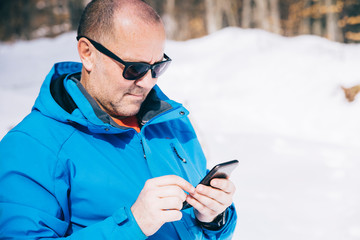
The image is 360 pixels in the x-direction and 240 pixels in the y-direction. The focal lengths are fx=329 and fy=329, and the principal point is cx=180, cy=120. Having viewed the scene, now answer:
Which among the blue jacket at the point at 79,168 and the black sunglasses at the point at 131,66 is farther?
the black sunglasses at the point at 131,66

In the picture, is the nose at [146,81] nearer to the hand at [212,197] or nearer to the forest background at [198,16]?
the hand at [212,197]

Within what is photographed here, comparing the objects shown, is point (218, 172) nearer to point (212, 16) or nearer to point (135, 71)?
point (135, 71)

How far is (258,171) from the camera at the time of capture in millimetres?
5543

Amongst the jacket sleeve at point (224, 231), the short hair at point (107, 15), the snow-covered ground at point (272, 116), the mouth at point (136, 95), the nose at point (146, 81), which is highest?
the short hair at point (107, 15)

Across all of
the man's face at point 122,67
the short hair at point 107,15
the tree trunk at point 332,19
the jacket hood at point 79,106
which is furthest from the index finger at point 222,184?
the tree trunk at point 332,19

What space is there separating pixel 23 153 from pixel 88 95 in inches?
17.7

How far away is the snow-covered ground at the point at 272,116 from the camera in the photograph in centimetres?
443

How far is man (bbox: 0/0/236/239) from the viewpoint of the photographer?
1199 millimetres

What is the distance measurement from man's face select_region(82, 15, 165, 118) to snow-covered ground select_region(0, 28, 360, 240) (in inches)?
112

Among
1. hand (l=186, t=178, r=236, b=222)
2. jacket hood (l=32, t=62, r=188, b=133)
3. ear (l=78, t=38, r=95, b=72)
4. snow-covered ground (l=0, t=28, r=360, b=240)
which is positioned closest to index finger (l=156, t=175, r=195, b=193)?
hand (l=186, t=178, r=236, b=222)

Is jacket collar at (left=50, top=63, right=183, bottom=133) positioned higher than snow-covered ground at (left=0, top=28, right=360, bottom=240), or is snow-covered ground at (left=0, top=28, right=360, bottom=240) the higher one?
jacket collar at (left=50, top=63, right=183, bottom=133)

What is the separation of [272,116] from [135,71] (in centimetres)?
668

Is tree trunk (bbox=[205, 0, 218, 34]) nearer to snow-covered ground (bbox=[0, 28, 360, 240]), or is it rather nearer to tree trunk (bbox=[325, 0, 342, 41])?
tree trunk (bbox=[325, 0, 342, 41])

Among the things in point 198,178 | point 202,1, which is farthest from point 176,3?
point 198,178
